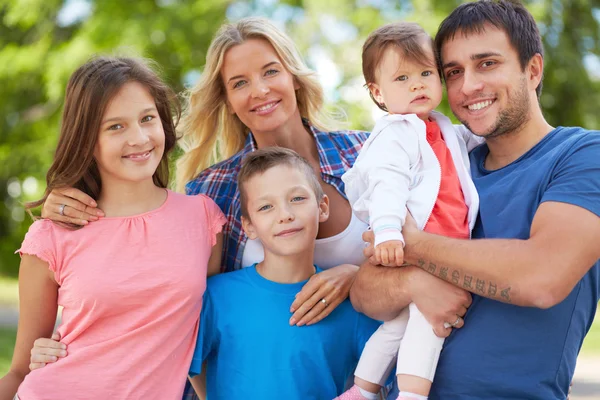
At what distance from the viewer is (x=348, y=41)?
10383 mm

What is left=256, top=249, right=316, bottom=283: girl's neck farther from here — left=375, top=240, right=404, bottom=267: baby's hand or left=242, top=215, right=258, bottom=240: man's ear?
left=375, top=240, right=404, bottom=267: baby's hand

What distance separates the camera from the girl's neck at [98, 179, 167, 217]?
2.92 meters

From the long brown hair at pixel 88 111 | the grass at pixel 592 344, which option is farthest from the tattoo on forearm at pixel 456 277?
the grass at pixel 592 344

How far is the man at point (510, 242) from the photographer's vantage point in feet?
7.72

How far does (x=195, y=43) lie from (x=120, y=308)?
30.4 feet

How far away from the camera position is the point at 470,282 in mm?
2480

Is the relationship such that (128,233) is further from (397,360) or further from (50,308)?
(397,360)

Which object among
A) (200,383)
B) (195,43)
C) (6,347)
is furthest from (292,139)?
(195,43)

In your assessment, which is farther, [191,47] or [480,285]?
[191,47]

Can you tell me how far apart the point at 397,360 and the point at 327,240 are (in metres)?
0.72

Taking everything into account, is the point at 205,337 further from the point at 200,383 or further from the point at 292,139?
the point at 292,139

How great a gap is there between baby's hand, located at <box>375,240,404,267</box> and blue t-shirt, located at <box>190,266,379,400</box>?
1.38ft

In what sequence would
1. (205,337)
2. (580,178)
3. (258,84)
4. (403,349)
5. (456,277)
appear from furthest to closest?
(258,84) → (205,337) → (403,349) → (456,277) → (580,178)

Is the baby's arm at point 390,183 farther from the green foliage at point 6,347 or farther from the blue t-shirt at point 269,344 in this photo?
the green foliage at point 6,347
